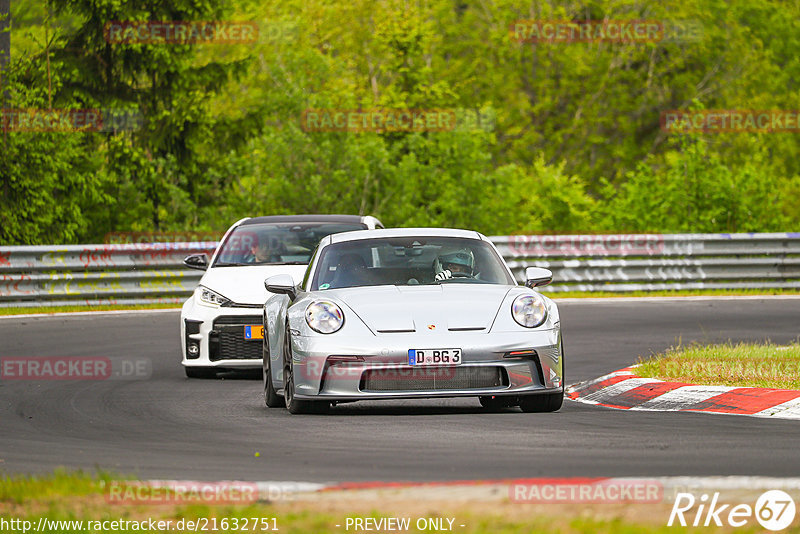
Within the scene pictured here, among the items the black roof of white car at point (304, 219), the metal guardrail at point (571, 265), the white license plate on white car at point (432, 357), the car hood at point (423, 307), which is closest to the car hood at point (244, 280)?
the black roof of white car at point (304, 219)

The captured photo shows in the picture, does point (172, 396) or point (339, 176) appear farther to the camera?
point (339, 176)

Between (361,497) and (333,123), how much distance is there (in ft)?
88.1

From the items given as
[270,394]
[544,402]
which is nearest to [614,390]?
[544,402]

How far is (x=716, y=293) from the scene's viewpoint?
996 inches

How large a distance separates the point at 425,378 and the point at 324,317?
32.9 inches

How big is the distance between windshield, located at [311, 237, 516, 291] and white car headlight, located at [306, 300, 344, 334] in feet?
2.00

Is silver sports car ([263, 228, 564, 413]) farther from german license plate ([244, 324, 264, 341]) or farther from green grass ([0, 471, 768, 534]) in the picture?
green grass ([0, 471, 768, 534])

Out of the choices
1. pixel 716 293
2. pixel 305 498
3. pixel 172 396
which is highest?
pixel 305 498

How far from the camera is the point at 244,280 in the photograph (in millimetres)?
13875

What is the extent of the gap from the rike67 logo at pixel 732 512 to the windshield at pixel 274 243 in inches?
345

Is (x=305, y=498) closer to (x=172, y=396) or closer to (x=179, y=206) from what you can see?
(x=172, y=396)

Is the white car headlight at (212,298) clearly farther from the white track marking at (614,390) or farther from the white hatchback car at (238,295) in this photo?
the white track marking at (614,390)

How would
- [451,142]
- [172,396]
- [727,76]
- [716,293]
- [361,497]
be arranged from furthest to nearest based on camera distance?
[727,76]
[451,142]
[716,293]
[172,396]
[361,497]

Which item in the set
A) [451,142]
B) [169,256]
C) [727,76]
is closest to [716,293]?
[169,256]
